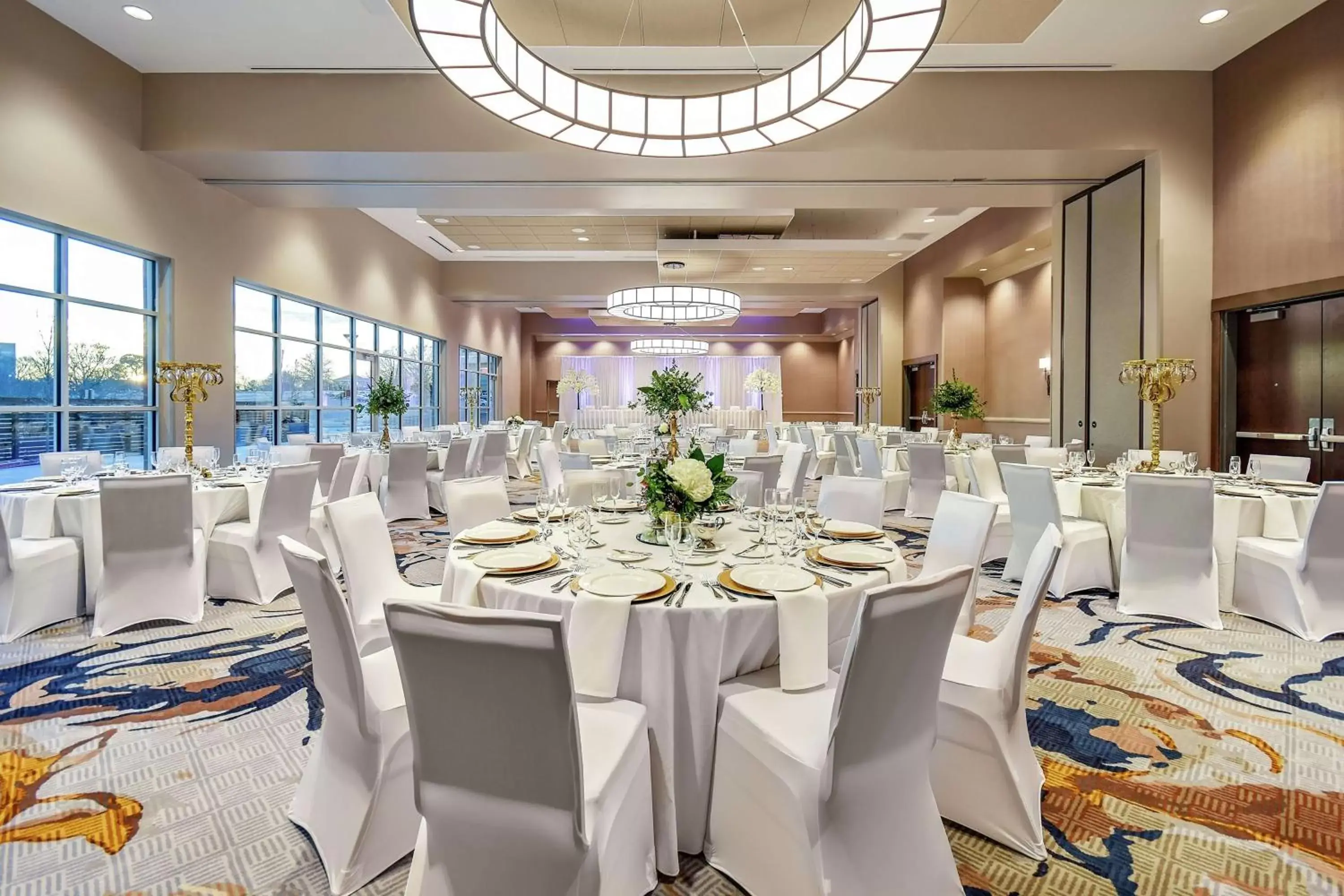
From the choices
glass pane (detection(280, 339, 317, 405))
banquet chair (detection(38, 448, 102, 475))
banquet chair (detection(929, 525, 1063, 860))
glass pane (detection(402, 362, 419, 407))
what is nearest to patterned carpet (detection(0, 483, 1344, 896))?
banquet chair (detection(929, 525, 1063, 860))

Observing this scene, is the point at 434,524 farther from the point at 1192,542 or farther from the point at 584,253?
the point at 584,253

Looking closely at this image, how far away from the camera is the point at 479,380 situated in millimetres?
17453

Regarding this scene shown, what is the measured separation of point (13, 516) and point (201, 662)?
1701 mm

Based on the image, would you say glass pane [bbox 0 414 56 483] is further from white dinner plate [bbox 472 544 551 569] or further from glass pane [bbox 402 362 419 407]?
glass pane [bbox 402 362 419 407]

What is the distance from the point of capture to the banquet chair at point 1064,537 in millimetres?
4469

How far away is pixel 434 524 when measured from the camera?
725cm

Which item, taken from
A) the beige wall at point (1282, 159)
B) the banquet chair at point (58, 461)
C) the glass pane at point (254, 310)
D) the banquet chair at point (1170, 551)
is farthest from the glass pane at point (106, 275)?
the beige wall at point (1282, 159)

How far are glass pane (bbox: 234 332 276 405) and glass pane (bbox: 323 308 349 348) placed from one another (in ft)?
4.23

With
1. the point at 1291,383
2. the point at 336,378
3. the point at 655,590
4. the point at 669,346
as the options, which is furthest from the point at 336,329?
the point at 1291,383

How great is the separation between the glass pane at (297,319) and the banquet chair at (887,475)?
24.9 feet

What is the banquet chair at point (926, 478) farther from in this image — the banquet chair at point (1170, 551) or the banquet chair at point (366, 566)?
the banquet chair at point (366, 566)

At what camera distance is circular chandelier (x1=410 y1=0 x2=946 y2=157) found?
2807mm

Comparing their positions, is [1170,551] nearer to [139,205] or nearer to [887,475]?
[887,475]

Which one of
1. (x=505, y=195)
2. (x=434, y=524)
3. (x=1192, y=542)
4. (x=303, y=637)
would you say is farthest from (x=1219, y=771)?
(x=505, y=195)
